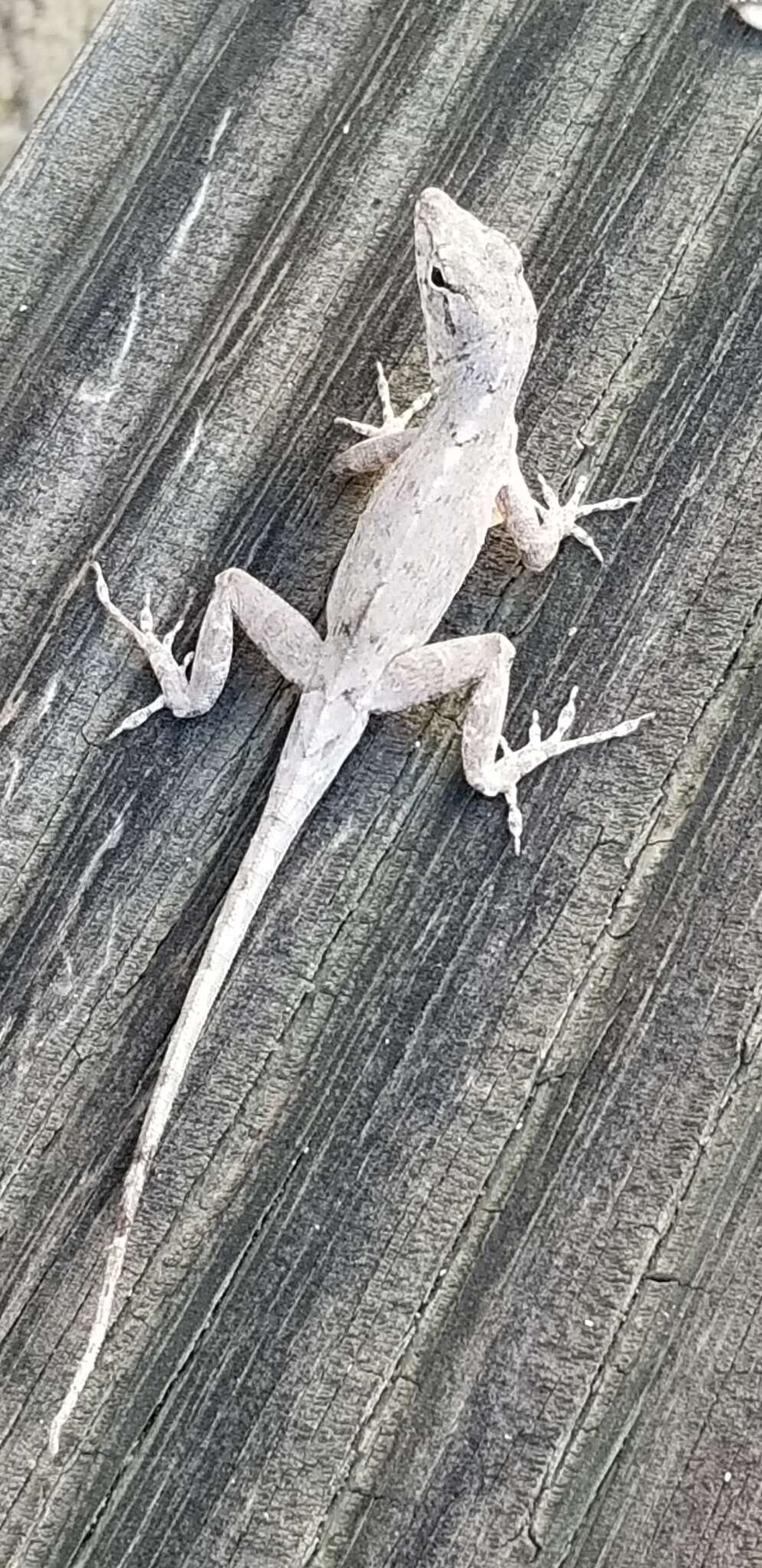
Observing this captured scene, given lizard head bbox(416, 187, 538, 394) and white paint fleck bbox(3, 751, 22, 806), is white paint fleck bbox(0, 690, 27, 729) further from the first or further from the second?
lizard head bbox(416, 187, 538, 394)

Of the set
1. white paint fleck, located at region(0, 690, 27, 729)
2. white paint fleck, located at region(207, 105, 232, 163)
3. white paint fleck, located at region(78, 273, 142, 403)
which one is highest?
white paint fleck, located at region(207, 105, 232, 163)

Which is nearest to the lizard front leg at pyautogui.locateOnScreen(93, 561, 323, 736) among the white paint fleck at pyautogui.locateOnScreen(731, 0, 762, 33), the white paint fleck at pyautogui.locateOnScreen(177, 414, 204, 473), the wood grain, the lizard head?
the white paint fleck at pyautogui.locateOnScreen(177, 414, 204, 473)

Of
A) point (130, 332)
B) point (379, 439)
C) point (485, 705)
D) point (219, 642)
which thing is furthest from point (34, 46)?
point (485, 705)

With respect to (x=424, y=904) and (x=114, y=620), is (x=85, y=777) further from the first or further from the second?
(x=424, y=904)

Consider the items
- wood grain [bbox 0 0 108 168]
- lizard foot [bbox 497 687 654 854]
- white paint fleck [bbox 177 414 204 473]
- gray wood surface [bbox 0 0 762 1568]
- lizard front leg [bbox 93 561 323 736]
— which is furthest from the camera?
wood grain [bbox 0 0 108 168]

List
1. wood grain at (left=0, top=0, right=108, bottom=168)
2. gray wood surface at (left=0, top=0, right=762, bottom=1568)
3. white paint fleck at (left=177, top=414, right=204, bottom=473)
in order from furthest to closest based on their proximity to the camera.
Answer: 1. wood grain at (left=0, top=0, right=108, bottom=168)
2. white paint fleck at (left=177, top=414, right=204, bottom=473)
3. gray wood surface at (left=0, top=0, right=762, bottom=1568)

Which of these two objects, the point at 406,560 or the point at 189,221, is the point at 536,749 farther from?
the point at 189,221
